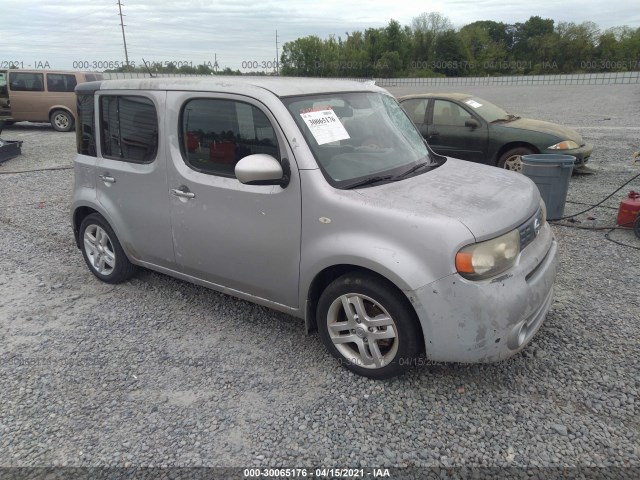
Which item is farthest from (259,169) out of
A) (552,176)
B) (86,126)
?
(552,176)

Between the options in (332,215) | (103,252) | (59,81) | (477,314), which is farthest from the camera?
(59,81)

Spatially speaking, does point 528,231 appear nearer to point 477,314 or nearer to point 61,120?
point 477,314

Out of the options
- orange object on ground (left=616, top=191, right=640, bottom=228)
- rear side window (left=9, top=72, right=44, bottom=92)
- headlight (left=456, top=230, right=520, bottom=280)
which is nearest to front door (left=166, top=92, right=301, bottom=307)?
headlight (left=456, top=230, right=520, bottom=280)

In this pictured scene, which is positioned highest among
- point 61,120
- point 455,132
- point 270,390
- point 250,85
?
point 250,85

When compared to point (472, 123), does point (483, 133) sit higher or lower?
lower

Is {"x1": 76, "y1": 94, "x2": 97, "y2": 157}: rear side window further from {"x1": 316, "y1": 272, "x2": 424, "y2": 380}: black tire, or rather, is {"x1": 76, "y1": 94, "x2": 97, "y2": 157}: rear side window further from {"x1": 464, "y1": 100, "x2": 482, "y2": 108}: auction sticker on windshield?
{"x1": 464, "y1": 100, "x2": 482, "y2": 108}: auction sticker on windshield

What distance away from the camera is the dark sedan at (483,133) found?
771 centimetres

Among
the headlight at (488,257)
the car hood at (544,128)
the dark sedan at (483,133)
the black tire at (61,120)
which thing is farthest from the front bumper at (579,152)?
the black tire at (61,120)

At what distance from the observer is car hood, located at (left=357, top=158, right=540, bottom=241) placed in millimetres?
2646

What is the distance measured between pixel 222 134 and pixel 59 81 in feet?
48.2

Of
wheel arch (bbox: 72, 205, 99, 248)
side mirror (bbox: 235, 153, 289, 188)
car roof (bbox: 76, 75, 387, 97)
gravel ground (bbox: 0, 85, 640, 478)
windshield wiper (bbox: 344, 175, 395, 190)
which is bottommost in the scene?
gravel ground (bbox: 0, 85, 640, 478)

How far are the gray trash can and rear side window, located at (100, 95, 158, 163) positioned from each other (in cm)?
436

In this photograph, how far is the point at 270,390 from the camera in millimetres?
2965

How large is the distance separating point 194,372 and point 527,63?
2497 inches
